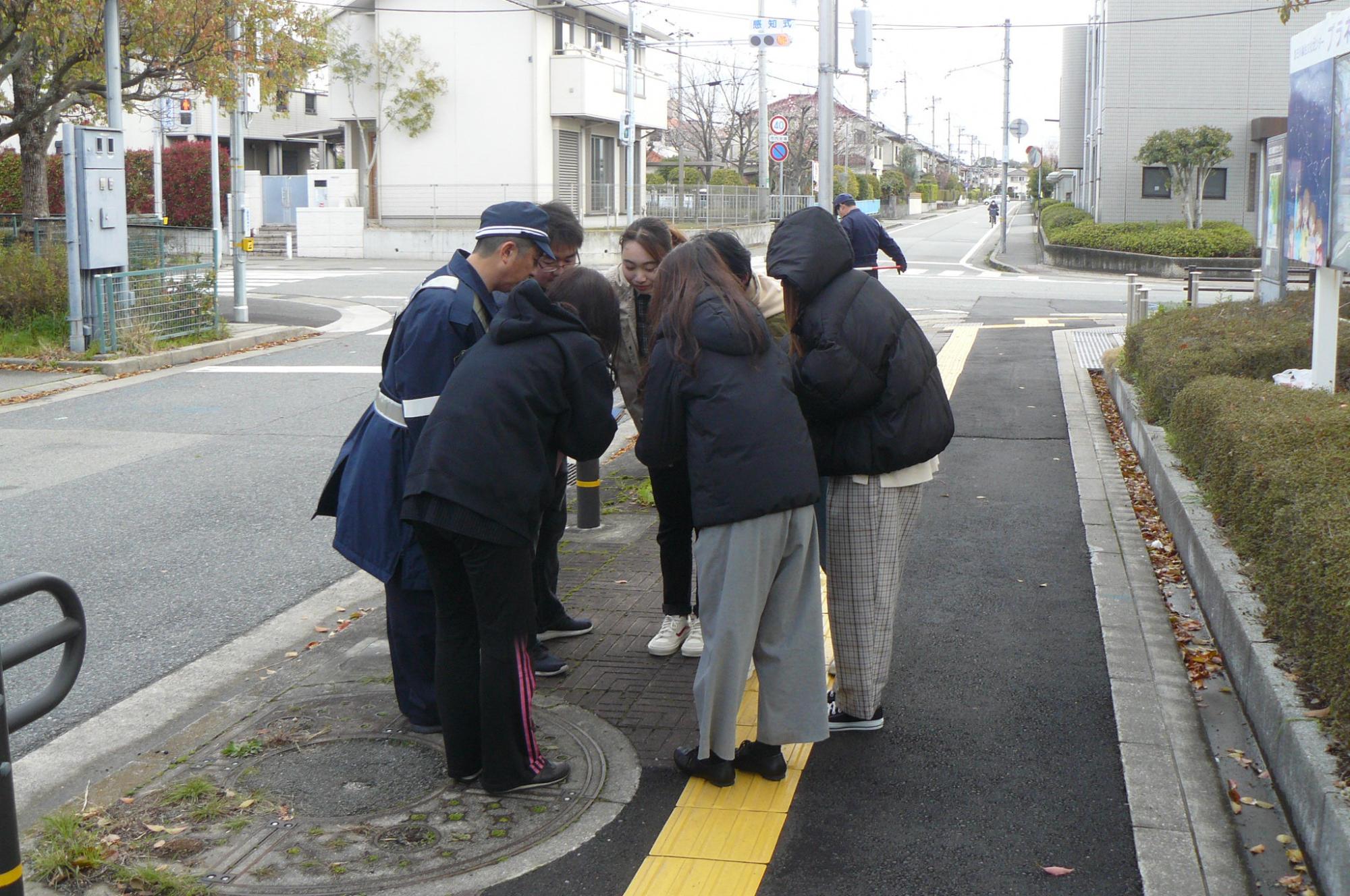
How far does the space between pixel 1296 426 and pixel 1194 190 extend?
29329 millimetres

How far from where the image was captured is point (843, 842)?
3.80 metres

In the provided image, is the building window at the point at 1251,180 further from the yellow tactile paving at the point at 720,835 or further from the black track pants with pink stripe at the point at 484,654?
the black track pants with pink stripe at the point at 484,654

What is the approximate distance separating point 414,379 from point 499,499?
667 millimetres

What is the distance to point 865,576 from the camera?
4488 millimetres

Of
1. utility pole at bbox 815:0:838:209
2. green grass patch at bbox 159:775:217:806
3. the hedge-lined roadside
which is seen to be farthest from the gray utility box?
the hedge-lined roadside

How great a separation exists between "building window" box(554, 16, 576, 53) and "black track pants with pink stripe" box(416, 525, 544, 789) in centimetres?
3592

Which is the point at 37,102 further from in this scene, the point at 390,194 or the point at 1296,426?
the point at 390,194

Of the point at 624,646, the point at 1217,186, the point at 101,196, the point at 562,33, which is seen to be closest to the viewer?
the point at 624,646

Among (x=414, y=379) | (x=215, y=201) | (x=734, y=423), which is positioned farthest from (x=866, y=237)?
(x=215, y=201)

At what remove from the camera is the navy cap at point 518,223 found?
4309 millimetres

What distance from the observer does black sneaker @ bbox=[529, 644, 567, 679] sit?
5133 millimetres

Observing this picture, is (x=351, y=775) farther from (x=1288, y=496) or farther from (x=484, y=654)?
(x=1288, y=496)

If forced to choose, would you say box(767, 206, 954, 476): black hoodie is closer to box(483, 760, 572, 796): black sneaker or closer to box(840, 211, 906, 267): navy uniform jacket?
box(483, 760, 572, 796): black sneaker

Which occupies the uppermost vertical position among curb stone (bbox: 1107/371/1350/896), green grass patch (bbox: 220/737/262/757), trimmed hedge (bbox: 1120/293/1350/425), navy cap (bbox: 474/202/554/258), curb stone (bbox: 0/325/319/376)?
navy cap (bbox: 474/202/554/258)
